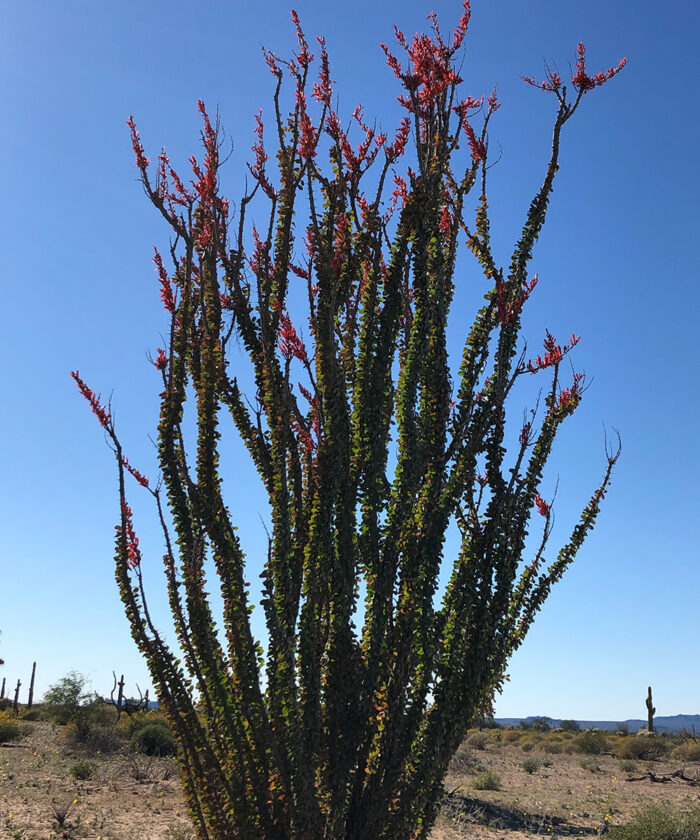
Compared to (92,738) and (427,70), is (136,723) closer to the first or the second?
(92,738)

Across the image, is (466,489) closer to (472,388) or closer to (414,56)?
(472,388)

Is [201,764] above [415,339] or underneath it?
underneath

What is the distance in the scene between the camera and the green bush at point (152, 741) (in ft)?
57.9

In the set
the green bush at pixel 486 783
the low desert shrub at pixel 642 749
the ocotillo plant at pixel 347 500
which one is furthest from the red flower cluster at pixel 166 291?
the low desert shrub at pixel 642 749

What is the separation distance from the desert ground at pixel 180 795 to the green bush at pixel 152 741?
11.4 inches

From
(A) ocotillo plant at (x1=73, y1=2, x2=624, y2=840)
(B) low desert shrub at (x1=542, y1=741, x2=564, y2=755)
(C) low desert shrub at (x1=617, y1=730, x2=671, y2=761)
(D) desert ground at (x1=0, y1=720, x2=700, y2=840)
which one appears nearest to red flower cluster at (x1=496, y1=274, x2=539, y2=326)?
(A) ocotillo plant at (x1=73, y1=2, x2=624, y2=840)

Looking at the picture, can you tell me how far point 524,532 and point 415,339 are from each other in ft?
4.24

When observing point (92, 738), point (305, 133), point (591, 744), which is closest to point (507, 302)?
point (305, 133)

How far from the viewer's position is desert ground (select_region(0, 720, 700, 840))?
917cm

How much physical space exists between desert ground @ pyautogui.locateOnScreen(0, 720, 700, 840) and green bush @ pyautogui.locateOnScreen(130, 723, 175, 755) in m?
0.29

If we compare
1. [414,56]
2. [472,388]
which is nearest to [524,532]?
[472,388]

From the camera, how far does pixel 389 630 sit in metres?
4.28

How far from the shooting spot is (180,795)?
1176cm

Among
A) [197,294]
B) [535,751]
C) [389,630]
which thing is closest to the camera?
[389,630]
